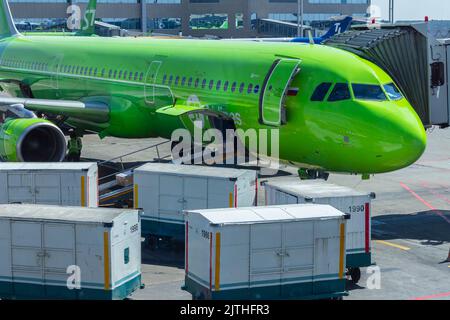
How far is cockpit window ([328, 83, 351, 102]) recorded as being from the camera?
22.3m

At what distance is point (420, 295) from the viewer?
674 inches

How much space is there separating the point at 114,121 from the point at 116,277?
14840 millimetres

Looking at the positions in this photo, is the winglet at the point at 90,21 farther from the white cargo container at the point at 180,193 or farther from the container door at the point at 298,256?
the container door at the point at 298,256

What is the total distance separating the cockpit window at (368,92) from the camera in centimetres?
2219

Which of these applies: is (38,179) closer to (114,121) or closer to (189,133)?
(189,133)

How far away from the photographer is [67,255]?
15633 millimetres

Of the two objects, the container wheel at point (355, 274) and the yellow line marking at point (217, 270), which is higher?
the yellow line marking at point (217, 270)

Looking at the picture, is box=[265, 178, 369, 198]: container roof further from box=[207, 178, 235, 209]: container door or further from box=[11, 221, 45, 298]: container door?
box=[11, 221, 45, 298]: container door

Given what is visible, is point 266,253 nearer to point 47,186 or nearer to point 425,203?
point 47,186

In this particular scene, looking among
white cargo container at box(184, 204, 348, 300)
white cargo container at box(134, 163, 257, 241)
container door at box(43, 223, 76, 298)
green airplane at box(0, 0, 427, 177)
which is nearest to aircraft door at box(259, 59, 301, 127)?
green airplane at box(0, 0, 427, 177)

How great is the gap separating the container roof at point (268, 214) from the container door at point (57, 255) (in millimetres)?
2309

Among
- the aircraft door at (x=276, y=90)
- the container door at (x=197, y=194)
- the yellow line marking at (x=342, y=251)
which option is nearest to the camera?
the yellow line marking at (x=342, y=251)

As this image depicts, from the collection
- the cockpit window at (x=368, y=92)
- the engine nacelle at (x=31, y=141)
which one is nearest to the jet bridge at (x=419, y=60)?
the cockpit window at (x=368, y=92)

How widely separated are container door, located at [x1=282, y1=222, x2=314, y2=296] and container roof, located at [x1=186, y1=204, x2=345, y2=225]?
207mm
